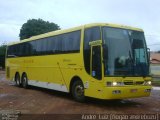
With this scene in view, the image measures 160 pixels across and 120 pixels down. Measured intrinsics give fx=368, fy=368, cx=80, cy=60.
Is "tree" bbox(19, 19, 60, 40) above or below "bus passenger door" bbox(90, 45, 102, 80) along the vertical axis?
above

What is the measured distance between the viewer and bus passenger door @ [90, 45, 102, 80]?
1430 centimetres

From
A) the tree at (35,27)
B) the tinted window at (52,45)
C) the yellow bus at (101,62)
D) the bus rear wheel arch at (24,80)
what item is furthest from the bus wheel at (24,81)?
the tree at (35,27)

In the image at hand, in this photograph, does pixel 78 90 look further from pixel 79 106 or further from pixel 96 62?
pixel 96 62

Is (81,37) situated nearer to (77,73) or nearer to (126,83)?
(77,73)

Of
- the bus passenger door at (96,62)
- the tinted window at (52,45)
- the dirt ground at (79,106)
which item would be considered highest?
the tinted window at (52,45)

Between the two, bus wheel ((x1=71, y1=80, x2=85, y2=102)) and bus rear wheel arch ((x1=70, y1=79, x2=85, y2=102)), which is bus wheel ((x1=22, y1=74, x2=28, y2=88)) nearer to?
bus rear wheel arch ((x1=70, y1=79, x2=85, y2=102))

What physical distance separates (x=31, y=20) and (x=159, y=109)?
6187 centimetres

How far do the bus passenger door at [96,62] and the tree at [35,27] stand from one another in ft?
191

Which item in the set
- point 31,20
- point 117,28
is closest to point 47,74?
point 117,28

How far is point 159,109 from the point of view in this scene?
549 inches

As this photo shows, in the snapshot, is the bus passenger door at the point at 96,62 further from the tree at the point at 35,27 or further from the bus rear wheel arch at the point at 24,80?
the tree at the point at 35,27

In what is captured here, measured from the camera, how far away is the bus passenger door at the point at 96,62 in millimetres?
14295

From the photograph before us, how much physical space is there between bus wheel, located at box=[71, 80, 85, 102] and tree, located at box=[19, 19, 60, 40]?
5656 centimetres

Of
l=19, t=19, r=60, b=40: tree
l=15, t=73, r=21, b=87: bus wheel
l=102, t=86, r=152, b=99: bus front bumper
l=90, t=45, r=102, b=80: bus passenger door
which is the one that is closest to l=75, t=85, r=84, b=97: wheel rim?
l=90, t=45, r=102, b=80: bus passenger door
